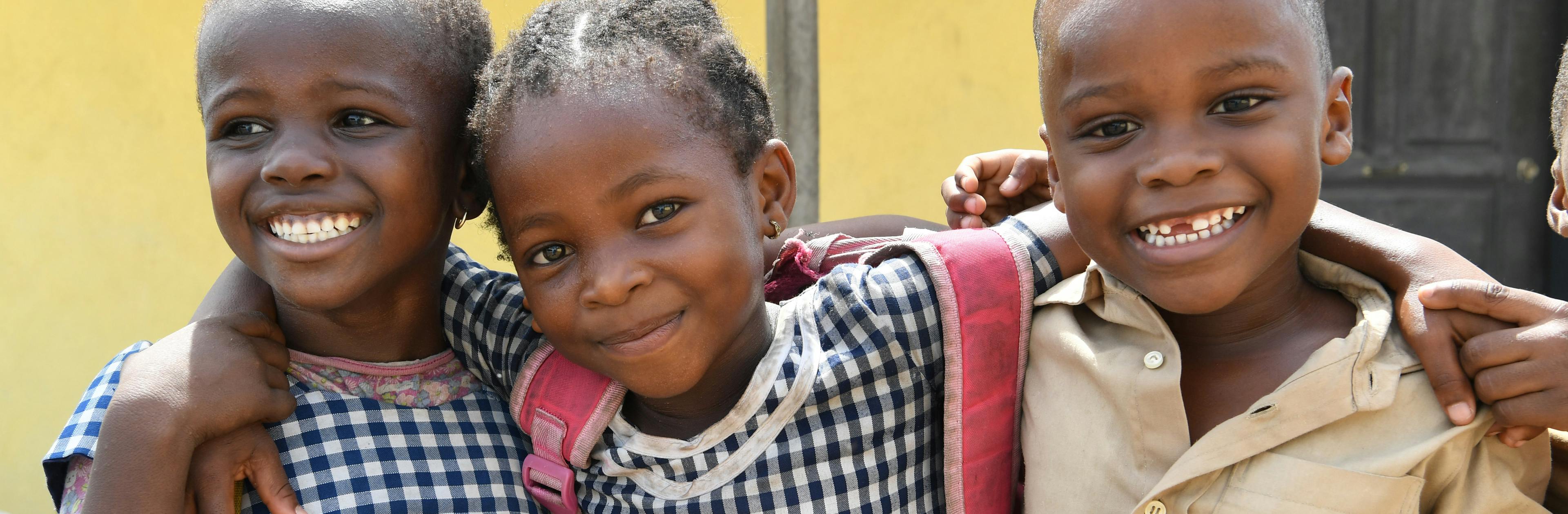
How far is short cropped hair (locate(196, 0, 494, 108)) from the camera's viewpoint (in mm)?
1575

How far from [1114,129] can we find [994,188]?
50 cm

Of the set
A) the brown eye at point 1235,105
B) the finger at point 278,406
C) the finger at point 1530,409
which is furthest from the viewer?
the finger at point 278,406

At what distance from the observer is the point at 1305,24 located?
4.79ft

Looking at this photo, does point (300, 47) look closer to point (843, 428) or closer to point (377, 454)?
point (377, 454)

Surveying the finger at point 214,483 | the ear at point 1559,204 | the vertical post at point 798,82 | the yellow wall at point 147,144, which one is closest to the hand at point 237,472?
the finger at point 214,483

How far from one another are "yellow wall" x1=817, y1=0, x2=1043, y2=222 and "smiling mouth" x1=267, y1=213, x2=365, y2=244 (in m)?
2.45

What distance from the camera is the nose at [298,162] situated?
1.51 metres

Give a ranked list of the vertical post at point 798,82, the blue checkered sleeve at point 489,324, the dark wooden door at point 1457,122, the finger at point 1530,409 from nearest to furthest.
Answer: the finger at point 1530,409, the blue checkered sleeve at point 489,324, the vertical post at point 798,82, the dark wooden door at point 1457,122

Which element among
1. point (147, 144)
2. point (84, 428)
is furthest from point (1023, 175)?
point (147, 144)

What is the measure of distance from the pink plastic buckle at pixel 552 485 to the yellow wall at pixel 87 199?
1.97 metres

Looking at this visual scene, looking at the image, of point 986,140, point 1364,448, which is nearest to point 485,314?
point 1364,448

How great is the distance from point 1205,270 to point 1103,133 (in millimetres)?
215

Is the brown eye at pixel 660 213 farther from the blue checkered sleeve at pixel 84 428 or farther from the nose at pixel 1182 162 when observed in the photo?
the blue checkered sleeve at pixel 84 428

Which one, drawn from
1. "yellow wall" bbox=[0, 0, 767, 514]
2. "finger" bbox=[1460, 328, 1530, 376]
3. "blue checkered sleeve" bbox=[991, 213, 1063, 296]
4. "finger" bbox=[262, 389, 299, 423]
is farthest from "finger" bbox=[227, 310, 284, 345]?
"yellow wall" bbox=[0, 0, 767, 514]
